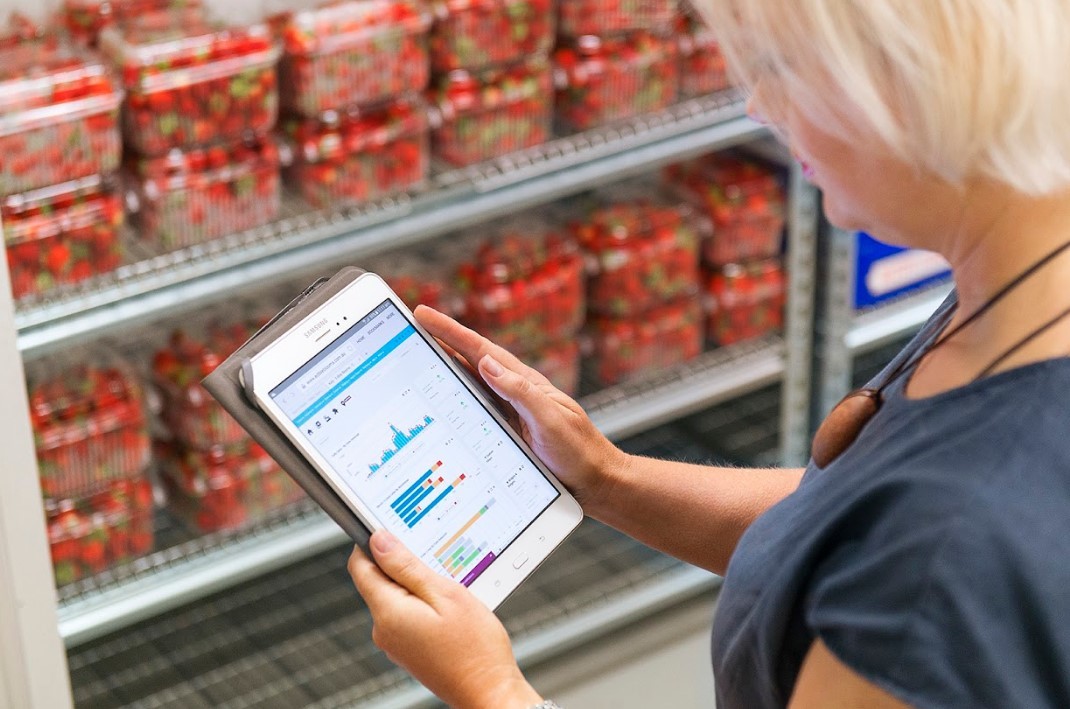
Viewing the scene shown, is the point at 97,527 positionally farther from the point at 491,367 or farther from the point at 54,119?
the point at 491,367

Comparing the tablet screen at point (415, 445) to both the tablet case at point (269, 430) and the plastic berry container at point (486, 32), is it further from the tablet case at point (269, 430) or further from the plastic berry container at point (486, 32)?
the plastic berry container at point (486, 32)

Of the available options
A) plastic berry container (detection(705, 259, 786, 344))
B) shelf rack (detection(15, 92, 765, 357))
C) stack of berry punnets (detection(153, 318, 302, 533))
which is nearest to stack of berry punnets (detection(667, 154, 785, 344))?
plastic berry container (detection(705, 259, 786, 344))

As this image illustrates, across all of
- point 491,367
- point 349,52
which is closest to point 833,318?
point 349,52

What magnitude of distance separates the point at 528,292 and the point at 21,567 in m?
0.97

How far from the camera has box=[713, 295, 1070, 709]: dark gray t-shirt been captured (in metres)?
0.85

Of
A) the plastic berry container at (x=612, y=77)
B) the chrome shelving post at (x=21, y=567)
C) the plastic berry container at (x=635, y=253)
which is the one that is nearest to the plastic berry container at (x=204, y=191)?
the chrome shelving post at (x=21, y=567)

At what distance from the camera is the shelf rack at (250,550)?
2170 mm

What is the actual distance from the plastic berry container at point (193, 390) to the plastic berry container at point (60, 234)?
0.87 feet

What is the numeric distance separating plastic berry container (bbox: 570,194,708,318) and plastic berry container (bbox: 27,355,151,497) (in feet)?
2.84

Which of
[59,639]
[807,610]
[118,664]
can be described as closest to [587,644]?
[118,664]

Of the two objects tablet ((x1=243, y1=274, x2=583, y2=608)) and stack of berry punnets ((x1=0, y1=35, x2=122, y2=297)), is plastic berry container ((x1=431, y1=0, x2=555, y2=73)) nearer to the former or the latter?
stack of berry punnets ((x1=0, y1=35, x2=122, y2=297))

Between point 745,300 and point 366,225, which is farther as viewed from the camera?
point 745,300

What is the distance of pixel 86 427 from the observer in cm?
211

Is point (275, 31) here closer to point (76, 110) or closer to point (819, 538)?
point (76, 110)
